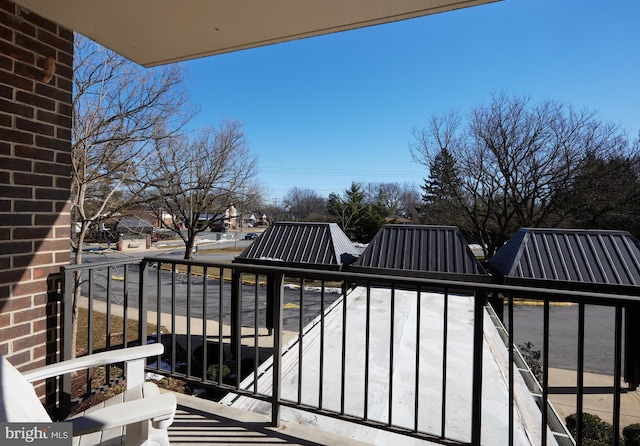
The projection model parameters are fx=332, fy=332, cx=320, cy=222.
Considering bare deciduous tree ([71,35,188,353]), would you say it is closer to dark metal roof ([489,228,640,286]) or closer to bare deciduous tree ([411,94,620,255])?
dark metal roof ([489,228,640,286])

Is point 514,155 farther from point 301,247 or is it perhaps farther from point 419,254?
point 301,247

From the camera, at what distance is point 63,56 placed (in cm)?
185

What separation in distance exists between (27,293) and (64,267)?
7.6 inches

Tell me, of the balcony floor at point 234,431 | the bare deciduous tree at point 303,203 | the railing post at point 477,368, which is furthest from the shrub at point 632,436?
the bare deciduous tree at point 303,203

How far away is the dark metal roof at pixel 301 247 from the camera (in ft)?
20.3

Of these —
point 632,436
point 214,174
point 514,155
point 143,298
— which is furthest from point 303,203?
point 143,298

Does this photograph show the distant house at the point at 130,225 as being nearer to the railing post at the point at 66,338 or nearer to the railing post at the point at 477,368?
the railing post at the point at 66,338

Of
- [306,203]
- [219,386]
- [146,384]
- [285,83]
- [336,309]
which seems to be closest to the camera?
[146,384]

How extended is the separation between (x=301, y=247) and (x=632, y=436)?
552cm

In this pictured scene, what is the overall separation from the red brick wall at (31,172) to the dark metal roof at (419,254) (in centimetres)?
481

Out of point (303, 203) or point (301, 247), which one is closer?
point (301, 247)

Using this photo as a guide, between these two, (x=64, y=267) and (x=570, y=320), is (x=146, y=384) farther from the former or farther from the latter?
(x=570, y=320)

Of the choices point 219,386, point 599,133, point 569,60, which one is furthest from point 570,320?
point 219,386

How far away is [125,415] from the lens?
3.14 ft
